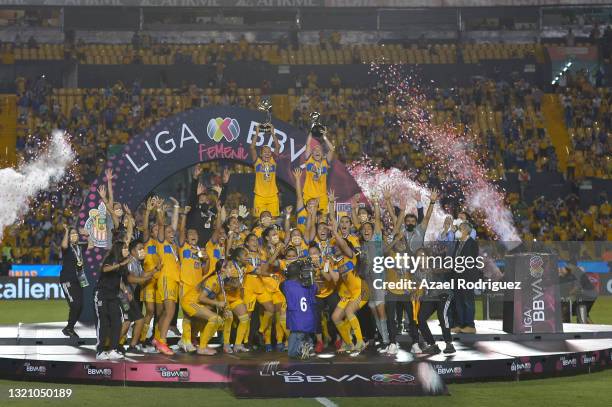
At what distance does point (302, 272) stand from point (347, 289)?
103cm

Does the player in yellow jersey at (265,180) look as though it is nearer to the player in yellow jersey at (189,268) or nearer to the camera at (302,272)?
the player in yellow jersey at (189,268)

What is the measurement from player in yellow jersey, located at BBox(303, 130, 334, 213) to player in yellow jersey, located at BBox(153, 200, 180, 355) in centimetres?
399

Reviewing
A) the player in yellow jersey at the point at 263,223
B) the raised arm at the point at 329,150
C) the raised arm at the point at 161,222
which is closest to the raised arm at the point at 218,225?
the player in yellow jersey at the point at 263,223

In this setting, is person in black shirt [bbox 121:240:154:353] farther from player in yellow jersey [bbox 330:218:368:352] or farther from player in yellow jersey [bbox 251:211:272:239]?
player in yellow jersey [bbox 330:218:368:352]

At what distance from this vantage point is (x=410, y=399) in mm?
12297

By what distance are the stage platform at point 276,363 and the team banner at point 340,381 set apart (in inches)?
0.8

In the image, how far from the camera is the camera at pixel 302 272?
1426cm

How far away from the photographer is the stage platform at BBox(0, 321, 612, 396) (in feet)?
42.1

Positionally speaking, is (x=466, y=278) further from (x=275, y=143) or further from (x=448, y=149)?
(x=448, y=149)

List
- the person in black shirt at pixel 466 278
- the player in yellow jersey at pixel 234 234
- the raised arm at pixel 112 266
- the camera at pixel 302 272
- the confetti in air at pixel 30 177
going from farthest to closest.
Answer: the confetti in air at pixel 30 177 < the person in black shirt at pixel 466 278 < the player in yellow jersey at pixel 234 234 < the camera at pixel 302 272 < the raised arm at pixel 112 266

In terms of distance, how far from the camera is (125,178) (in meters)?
18.7

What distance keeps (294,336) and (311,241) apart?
72.6 inches

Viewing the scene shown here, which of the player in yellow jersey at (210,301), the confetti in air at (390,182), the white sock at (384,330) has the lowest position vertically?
the white sock at (384,330)

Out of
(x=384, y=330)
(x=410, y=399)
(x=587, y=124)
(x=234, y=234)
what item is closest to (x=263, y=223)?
(x=234, y=234)
